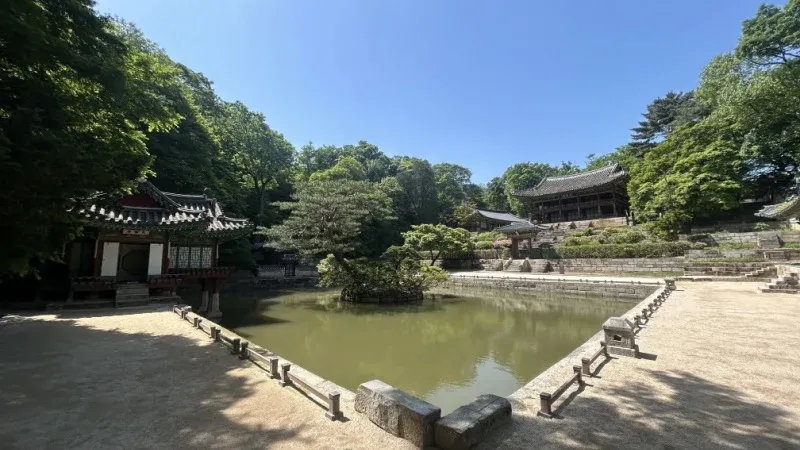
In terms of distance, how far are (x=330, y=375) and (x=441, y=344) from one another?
10.1ft

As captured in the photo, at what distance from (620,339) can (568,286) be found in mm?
12657

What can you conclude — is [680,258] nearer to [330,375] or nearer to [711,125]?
[711,125]

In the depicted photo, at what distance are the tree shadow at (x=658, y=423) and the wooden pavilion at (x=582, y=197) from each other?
108 ft

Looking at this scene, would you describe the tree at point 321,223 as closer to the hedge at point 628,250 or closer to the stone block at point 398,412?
the stone block at point 398,412

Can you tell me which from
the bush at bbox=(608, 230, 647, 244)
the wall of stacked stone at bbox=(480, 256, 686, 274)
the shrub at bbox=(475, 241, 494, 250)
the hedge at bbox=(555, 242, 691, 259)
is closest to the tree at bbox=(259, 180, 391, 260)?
the wall of stacked stone at bbox=(480, 256, 686, 274)

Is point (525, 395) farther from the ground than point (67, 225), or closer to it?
closer to it

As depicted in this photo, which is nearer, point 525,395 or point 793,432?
point 793,432

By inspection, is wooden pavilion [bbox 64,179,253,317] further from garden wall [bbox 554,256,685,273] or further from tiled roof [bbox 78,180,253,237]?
garden wall [bbox 554,256,685,273]

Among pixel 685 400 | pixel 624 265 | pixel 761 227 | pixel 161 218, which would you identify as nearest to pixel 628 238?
pixel 624 265

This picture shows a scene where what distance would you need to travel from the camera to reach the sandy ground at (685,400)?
2846 mm

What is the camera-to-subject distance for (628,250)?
70.7ft

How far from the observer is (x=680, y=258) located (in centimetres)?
1927

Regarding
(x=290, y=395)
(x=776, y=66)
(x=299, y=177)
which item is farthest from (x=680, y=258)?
(x=299, y=177)

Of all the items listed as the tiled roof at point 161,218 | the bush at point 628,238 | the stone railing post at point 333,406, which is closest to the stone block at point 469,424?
the stone railing post at point 333,406
